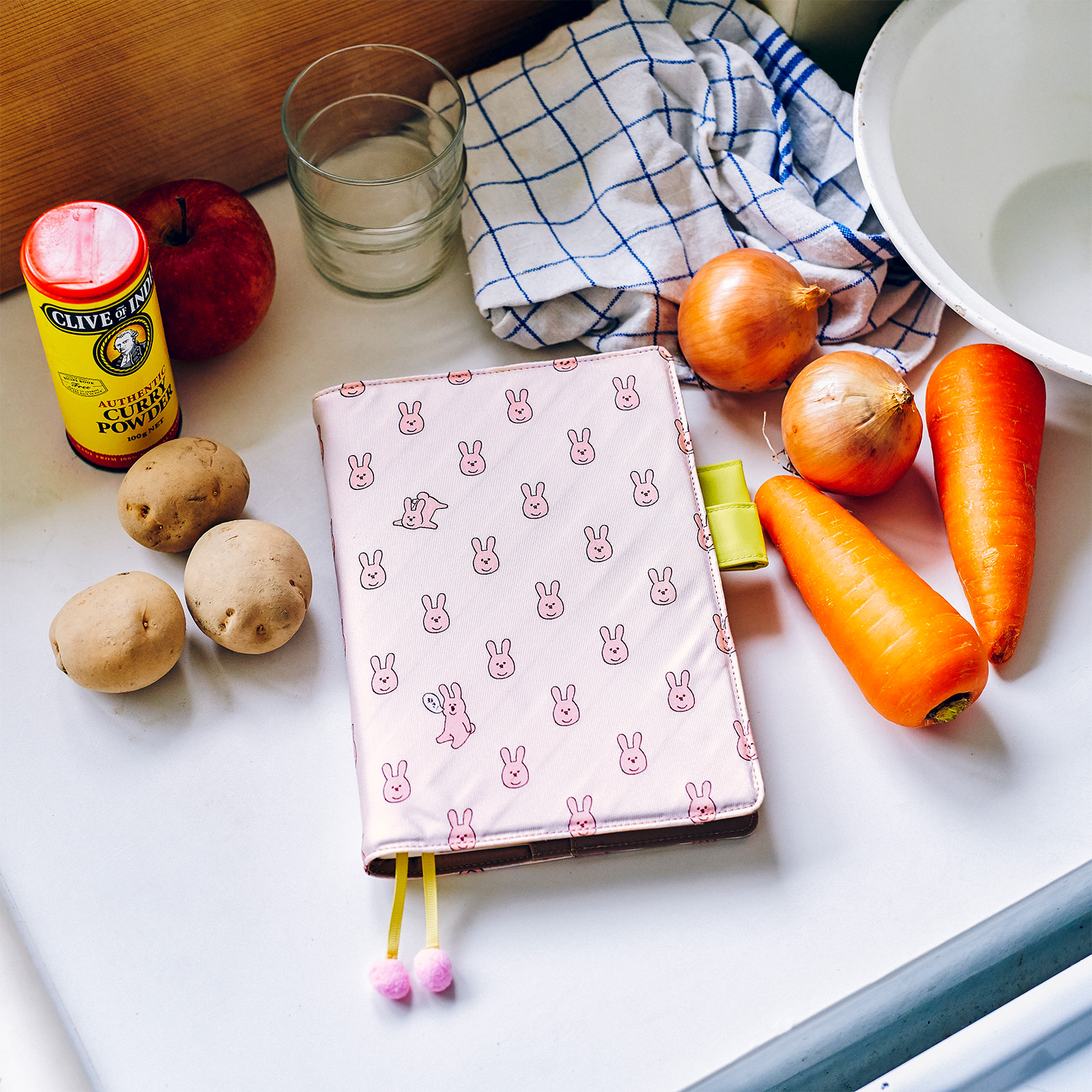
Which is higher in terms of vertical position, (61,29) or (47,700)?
(61,29)

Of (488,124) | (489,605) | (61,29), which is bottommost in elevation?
(489,605)

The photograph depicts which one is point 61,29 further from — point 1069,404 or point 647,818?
point 1069,404

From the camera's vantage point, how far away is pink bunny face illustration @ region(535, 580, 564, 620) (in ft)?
2.25

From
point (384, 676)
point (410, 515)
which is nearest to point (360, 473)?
point (410, 515)

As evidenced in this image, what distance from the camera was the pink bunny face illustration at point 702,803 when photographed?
0.63 meters

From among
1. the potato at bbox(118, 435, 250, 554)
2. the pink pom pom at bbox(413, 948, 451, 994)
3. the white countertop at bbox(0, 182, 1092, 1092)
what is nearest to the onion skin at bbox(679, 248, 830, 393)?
the white countertop at bbox(0, 182, 1092, 1092)

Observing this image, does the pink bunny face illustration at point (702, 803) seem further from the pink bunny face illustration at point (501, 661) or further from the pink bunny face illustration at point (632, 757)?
the pink bunny face illustration at point (501, 661)

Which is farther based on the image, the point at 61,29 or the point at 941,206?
the point at 941,206

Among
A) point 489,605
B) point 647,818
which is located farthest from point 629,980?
point 489,605

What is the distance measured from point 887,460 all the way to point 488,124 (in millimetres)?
437

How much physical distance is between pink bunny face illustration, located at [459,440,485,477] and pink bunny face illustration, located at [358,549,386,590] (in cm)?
9

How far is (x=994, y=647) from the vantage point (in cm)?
71

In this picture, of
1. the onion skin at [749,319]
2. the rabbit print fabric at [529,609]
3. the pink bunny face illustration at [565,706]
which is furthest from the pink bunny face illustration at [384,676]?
the onion skin at [749,319]

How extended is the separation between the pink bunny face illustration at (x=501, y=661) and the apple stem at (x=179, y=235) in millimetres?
389
